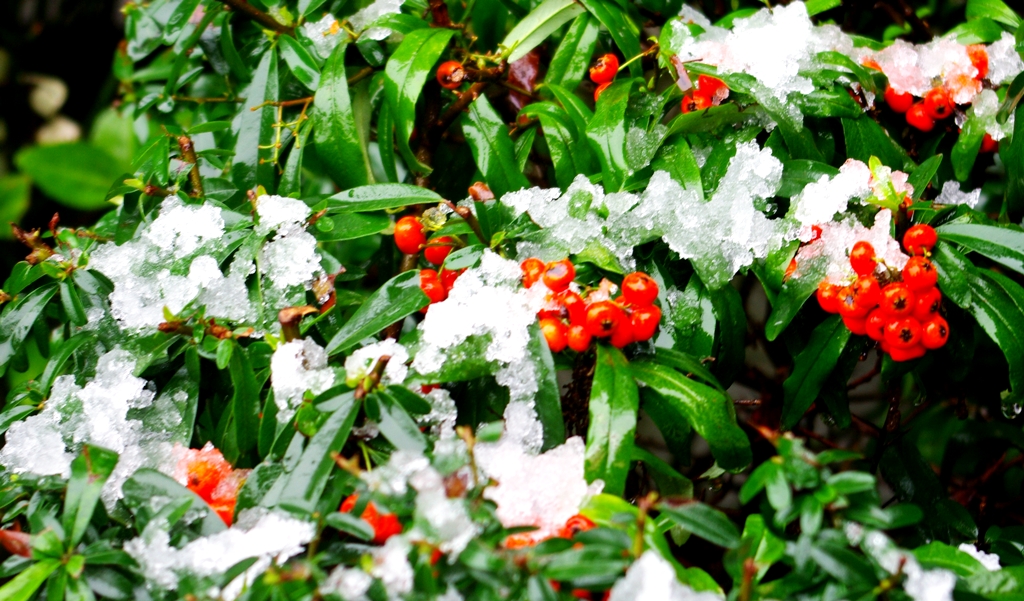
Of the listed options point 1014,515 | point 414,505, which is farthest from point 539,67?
point 1014,515

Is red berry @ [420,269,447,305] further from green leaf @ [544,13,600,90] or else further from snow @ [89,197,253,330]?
green leaf @ [544,13,600,90]

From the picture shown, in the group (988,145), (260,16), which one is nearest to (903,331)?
(988,145)

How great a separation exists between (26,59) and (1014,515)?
98.7 inches

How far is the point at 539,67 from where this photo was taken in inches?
40.7

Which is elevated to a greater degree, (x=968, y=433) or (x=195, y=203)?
(x=195, y=203)

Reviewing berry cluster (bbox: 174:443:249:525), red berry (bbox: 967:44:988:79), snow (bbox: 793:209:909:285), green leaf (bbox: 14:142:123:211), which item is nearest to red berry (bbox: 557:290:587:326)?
snow (bbox: 793:209:909:285)

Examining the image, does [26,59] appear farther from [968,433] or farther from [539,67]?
[968,433]

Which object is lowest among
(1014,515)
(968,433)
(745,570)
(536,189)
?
(1014,515)

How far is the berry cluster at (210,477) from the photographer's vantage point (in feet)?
2.26

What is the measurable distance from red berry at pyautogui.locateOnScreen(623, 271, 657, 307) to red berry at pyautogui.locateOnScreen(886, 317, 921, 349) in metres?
0.20

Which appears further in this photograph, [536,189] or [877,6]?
[877,6]

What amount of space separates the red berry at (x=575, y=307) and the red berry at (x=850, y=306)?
0.23 metres

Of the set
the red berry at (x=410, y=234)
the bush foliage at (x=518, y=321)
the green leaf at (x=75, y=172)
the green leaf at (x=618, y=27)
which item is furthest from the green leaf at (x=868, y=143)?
the green leaf at (x=75, y=172)

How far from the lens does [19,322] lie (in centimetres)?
79
